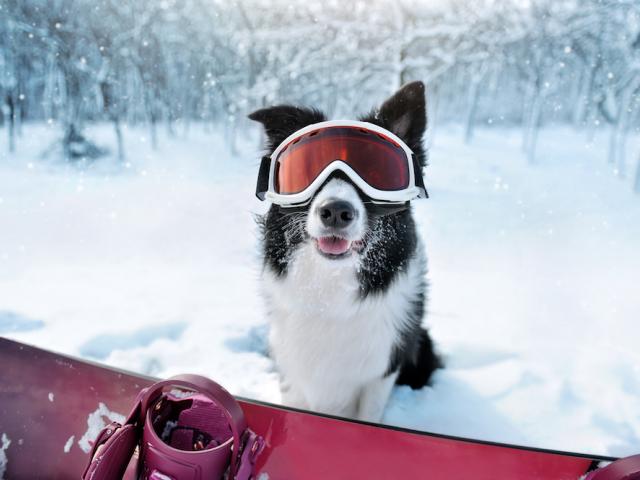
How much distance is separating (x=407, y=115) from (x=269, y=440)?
104 cm

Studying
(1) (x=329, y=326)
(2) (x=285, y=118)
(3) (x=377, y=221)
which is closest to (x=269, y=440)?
(1) (x=329, y=326)

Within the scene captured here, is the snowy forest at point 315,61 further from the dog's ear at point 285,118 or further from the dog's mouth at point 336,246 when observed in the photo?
the dog's mouth at point 336,246

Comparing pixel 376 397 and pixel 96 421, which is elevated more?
pixel 96 421

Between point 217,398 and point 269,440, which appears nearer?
point 217,398

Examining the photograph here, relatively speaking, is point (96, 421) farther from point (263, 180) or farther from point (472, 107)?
point (472, 107)

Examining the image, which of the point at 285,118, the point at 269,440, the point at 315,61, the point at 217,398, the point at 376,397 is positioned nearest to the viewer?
the point at 217,398

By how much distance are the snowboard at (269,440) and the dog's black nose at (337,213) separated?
0.52m

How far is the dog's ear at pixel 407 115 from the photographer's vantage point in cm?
122

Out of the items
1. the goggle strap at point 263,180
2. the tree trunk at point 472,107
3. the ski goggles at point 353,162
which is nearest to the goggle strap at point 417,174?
the ski goggles at point 353,162

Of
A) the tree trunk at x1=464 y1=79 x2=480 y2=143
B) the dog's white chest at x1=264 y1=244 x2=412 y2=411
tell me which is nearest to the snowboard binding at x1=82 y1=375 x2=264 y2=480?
the dog's white chest at x1=264 y1=244 x2=412 y2=411

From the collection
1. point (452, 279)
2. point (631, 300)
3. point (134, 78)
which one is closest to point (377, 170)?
point (452, 279)

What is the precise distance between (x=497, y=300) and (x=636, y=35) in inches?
54.2

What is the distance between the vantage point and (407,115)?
49.4 inches

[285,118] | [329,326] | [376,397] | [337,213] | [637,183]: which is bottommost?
[376,397]
